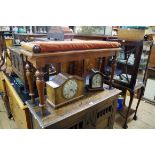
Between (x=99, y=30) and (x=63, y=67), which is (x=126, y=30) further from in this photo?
(x=63, y=67)

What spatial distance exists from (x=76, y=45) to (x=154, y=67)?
2.13m

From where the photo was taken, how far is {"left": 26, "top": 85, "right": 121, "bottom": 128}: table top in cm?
87

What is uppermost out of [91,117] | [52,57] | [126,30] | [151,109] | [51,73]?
[126,30]

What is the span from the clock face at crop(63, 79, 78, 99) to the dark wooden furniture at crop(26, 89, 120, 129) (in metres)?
0.07

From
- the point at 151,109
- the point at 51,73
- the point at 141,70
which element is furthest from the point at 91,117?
the point at 151,109

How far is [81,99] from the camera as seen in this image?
3.69 ft

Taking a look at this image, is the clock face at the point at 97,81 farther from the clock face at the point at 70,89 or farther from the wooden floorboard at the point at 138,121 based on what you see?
the wooden floorboard at the point at 138,121

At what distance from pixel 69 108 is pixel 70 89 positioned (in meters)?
0.14

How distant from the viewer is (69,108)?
1.00 metres

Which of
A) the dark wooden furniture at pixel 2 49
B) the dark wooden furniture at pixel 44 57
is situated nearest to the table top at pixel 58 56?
the dark wooden furniture at pixel 44 57

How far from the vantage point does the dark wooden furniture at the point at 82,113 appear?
890 mm

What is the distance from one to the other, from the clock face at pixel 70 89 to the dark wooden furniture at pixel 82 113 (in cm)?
7

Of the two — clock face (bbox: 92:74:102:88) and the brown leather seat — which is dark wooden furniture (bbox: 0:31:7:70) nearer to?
the brown leather seat

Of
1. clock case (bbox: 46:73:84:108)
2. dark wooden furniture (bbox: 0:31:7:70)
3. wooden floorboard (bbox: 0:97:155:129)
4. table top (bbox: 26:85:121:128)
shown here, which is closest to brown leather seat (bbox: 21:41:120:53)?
clock case (bbox: 46:73:84:108)
